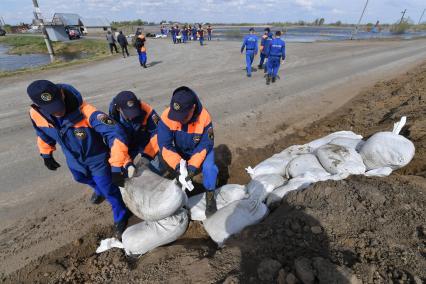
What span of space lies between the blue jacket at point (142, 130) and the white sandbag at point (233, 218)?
→ 100 cm

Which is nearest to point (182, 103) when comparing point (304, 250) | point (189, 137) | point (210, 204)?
point (189, 137)

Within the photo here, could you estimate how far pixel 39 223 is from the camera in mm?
2861

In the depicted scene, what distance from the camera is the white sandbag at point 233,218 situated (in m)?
2.40

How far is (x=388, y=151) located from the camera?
2.81 metres

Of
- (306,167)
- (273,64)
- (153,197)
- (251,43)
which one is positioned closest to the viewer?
(153,197)

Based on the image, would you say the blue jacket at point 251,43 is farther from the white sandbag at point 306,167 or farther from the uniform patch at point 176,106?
the uniform patch at point 176,106

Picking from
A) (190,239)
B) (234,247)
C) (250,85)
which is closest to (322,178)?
(234,247)

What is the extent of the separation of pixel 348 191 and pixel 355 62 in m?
11.6

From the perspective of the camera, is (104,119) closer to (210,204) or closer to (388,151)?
(210,204)

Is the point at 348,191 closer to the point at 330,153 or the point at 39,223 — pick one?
the point at 330,153

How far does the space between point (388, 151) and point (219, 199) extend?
1857mm

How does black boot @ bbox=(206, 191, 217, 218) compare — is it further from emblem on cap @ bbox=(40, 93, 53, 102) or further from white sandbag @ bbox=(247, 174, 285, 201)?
emblem on cap @ bbox=(40, 93, 53, 102)

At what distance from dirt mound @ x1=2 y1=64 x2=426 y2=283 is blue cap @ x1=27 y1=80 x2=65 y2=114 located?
1387 mm

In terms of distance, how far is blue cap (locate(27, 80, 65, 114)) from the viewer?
194 centimetres
